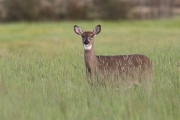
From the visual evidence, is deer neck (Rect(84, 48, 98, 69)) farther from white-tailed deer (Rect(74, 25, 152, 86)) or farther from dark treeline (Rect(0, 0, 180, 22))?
dark treeline (Rect(0, 0, 180, 22))

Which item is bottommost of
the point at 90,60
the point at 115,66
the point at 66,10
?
the point at 115,66

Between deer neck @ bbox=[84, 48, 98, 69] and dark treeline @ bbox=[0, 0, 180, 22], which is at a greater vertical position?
dark treeline @ bbox=[0, 0, 180, 22]

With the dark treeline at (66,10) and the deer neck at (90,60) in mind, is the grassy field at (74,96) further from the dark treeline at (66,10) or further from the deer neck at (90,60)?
the dark treeline at (66,10)

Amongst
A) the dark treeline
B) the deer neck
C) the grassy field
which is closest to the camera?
the grassy field

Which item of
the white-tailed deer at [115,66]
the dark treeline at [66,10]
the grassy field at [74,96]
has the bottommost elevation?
the grassy field at [74,96]

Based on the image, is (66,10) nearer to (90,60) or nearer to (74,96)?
(90,60)

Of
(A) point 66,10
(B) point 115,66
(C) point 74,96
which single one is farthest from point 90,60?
(A) point 66,10

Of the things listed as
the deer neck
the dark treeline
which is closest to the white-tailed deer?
the deer neck

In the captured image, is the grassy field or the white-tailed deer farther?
the white-tailed deer

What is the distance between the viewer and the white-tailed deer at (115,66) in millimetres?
9219

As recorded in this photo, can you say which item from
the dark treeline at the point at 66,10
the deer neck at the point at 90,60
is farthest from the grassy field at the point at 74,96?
the dark treeline at the point at 66,10

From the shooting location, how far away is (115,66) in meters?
9.61

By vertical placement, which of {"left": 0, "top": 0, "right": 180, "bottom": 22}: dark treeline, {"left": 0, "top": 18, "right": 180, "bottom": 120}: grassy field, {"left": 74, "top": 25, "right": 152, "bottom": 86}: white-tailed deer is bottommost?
{"left": 0, "top": 18, "right": 180, "bottom": 120}: grassy field

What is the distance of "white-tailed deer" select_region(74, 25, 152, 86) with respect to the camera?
9.22 metres
